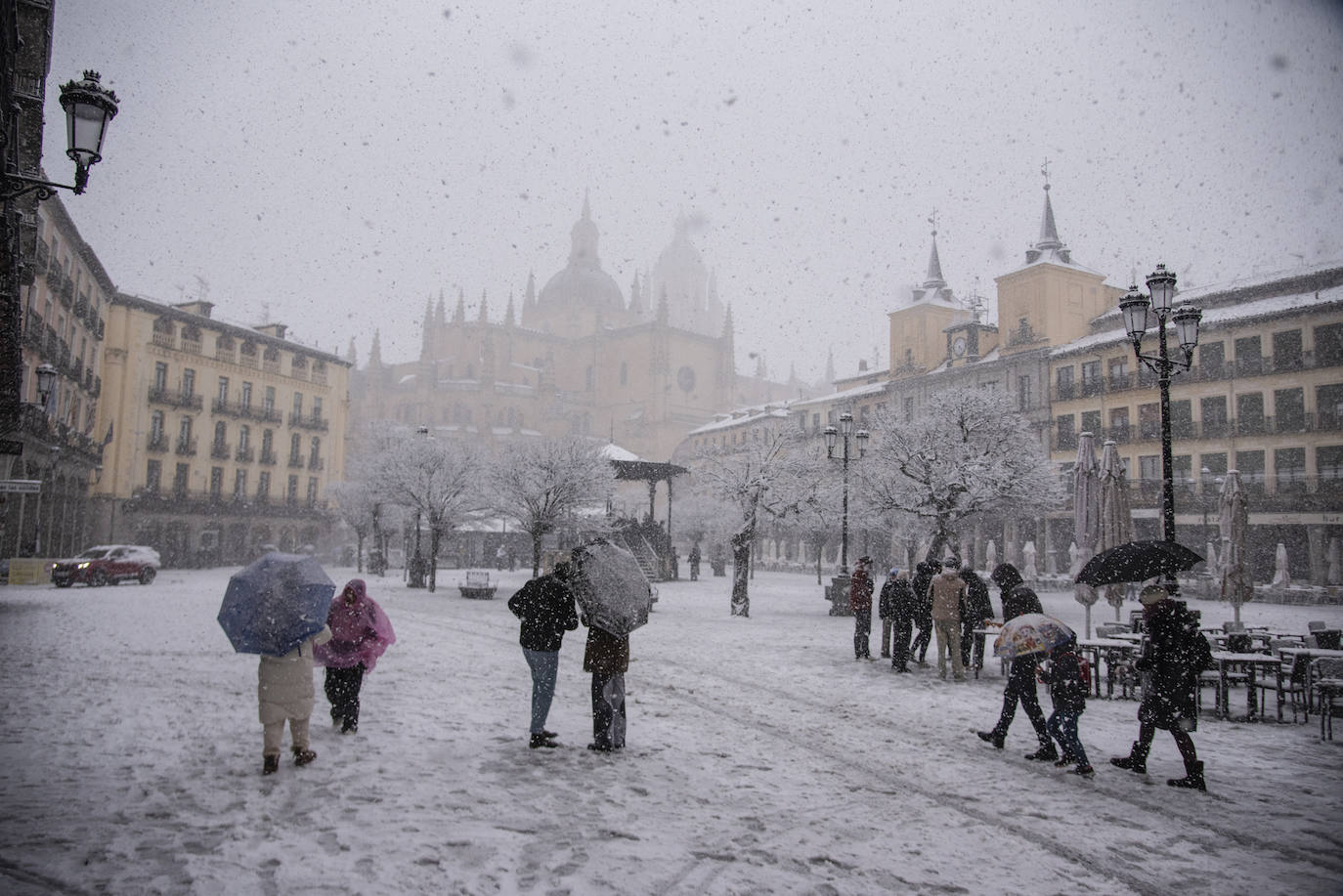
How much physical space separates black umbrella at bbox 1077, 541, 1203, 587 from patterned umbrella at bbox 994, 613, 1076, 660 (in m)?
2.15

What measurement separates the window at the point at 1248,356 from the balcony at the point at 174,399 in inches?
1845

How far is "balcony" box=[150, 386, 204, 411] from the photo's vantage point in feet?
122

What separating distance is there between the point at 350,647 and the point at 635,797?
2926 millimetres

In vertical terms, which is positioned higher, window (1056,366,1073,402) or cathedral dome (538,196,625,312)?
cathedral dome (538,196,625,312)

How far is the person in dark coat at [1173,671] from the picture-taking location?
586 cm

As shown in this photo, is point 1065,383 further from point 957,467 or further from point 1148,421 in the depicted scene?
point 957,467

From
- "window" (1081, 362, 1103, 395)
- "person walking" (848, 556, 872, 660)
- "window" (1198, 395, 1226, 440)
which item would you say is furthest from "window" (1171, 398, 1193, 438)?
"person walking" (848, 556, 872, 660)

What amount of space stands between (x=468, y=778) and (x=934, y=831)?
126 inches

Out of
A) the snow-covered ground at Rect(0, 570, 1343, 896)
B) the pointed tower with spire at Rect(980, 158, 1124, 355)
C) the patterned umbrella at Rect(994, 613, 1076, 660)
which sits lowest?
the snow-covered ground at Rect(0, 570, 1343, 896)

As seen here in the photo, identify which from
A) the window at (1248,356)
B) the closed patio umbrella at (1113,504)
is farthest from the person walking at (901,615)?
the window at (1248,356)

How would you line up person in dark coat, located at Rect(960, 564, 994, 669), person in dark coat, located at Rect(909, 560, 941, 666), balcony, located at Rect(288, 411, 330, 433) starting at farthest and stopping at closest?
balcony, located at Rect(288, 411, 330, 433) → person in dark coat, located at Rect(909, 560, 941, 666) → person in dark coat, located at Rect(960, 564, 994, 669)

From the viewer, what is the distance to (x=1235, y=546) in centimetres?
1327

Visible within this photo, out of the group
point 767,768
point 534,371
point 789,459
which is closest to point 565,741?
point 767,768

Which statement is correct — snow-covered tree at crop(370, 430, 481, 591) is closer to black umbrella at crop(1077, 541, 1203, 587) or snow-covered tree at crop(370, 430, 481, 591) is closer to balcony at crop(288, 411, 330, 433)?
balcony at crop(288, 411, 330, 433)
